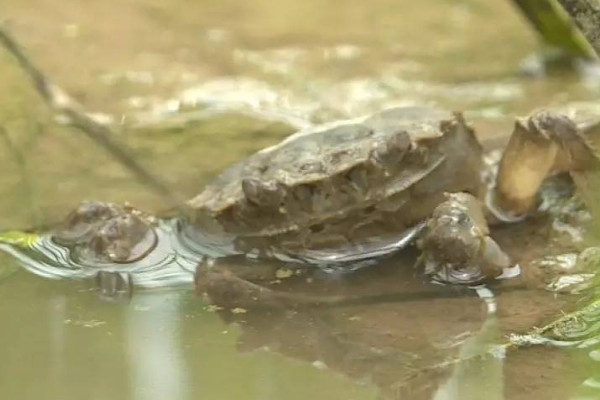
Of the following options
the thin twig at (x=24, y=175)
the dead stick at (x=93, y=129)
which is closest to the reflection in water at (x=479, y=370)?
the dead stick at (x=93, y=129)

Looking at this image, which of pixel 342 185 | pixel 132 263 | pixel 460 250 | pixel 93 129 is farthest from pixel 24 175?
pixel 460 250

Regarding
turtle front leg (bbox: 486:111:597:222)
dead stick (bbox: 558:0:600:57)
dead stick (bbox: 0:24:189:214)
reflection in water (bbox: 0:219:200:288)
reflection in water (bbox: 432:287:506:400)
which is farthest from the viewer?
dead stick (bbox: 0:24:189:214)

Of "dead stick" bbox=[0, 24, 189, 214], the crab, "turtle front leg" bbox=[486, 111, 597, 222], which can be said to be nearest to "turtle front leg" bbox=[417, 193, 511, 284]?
the crab

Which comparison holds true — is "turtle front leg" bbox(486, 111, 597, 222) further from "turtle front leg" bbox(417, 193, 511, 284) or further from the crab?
"turtle front leg" bbox(417, 193, 511, 284)

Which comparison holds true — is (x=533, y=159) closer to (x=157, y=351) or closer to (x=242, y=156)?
(x=242, y=156)

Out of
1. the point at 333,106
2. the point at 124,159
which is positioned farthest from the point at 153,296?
the point at 333,106

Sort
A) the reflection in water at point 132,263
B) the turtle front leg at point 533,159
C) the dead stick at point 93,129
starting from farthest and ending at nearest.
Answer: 1. the dead stick at point 93,129
2. the turtle front leg at point 533,159
3. the reflection in water at point 132,263

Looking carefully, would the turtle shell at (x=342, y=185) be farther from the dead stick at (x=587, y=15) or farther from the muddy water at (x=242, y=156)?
the dead stick at (x=587, y=15)
